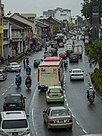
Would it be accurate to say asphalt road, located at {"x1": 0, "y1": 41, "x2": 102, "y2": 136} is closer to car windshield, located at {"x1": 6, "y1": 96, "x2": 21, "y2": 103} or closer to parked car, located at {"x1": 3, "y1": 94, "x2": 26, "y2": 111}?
parked car, located at {"x1": 3, "y1": 94, "x2": 26, "y2": 111}

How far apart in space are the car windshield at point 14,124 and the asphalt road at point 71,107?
277 cm

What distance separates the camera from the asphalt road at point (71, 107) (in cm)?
3069

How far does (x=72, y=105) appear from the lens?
41.5 metres

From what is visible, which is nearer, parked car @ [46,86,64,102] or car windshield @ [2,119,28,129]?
car windshield @ [2,119,28,129]

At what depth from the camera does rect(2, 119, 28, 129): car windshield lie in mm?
26516

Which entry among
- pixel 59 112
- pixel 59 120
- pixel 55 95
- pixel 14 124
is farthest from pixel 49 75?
pixel 14 124

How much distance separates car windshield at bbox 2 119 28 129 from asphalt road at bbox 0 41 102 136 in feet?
9.08

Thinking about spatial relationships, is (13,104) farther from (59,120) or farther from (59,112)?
(59,120)

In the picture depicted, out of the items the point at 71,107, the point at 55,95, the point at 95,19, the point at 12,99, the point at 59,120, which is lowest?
the point at 71,107

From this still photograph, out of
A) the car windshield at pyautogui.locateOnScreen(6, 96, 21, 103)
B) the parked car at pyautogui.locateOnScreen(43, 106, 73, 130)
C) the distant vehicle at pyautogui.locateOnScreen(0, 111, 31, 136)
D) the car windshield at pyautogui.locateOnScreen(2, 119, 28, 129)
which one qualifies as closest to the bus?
the car windshield at pyautogui.locateOnScreen(6, 96, 21, 103)

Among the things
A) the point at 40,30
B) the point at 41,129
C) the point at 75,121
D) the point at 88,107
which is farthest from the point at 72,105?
the point at 40,30

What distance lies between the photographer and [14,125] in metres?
26.7

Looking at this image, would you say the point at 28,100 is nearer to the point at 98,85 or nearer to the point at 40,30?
the point at 98,85

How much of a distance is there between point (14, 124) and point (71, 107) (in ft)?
46.5
